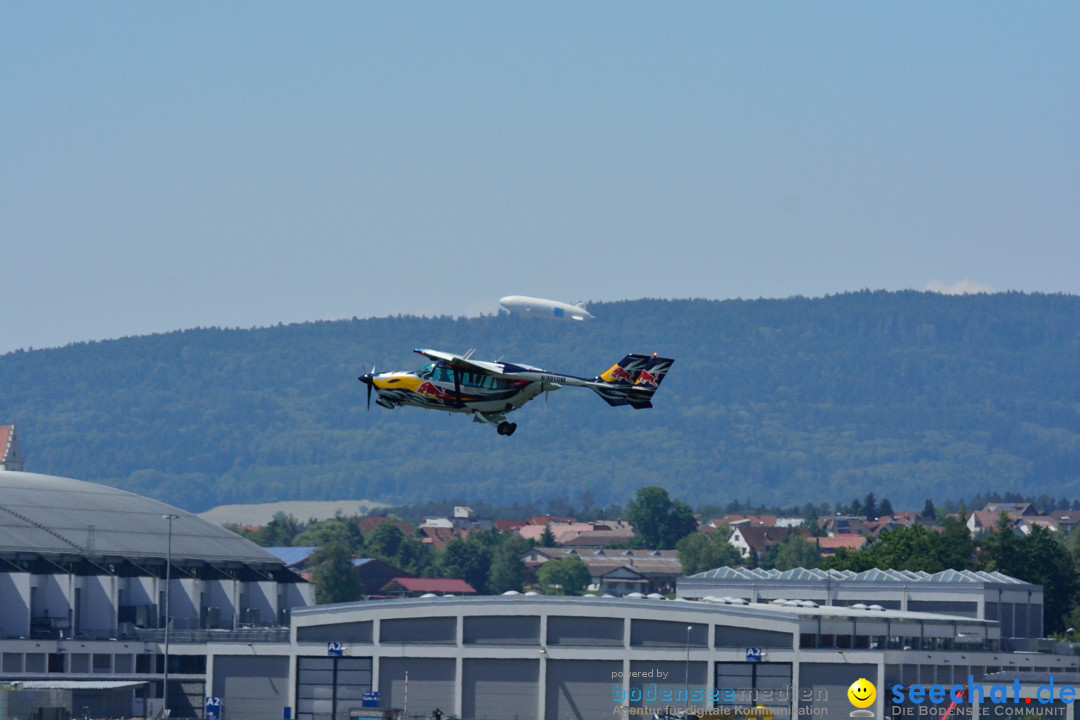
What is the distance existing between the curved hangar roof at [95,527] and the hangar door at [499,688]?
47925 mm

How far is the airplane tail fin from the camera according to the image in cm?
8806

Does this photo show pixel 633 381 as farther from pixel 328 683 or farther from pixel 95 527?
pixel 95 527

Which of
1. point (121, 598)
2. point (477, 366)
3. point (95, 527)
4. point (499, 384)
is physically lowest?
point (121, 598)

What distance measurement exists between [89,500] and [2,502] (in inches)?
554

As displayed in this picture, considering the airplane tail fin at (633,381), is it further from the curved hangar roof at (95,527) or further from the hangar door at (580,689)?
the curved hangar roof at (95,527)

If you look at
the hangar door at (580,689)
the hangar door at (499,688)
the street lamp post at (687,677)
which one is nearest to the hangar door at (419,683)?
the hangar door at (499,688)

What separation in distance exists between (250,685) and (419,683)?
14.1m

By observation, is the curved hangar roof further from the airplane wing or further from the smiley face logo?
the airplane wing

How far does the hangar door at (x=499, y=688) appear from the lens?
139 metres

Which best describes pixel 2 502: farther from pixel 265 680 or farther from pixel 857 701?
pixel 857 701

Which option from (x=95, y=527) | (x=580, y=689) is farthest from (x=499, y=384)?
(x=95, y=527)

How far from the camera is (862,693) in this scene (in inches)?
5167

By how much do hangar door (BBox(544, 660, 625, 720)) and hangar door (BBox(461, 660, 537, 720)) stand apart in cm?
128

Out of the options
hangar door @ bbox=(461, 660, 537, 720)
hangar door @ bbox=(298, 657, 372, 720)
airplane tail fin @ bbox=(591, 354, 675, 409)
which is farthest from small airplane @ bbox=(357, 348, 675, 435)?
hangar door @ bbox=(298, 657, 372, 720)
